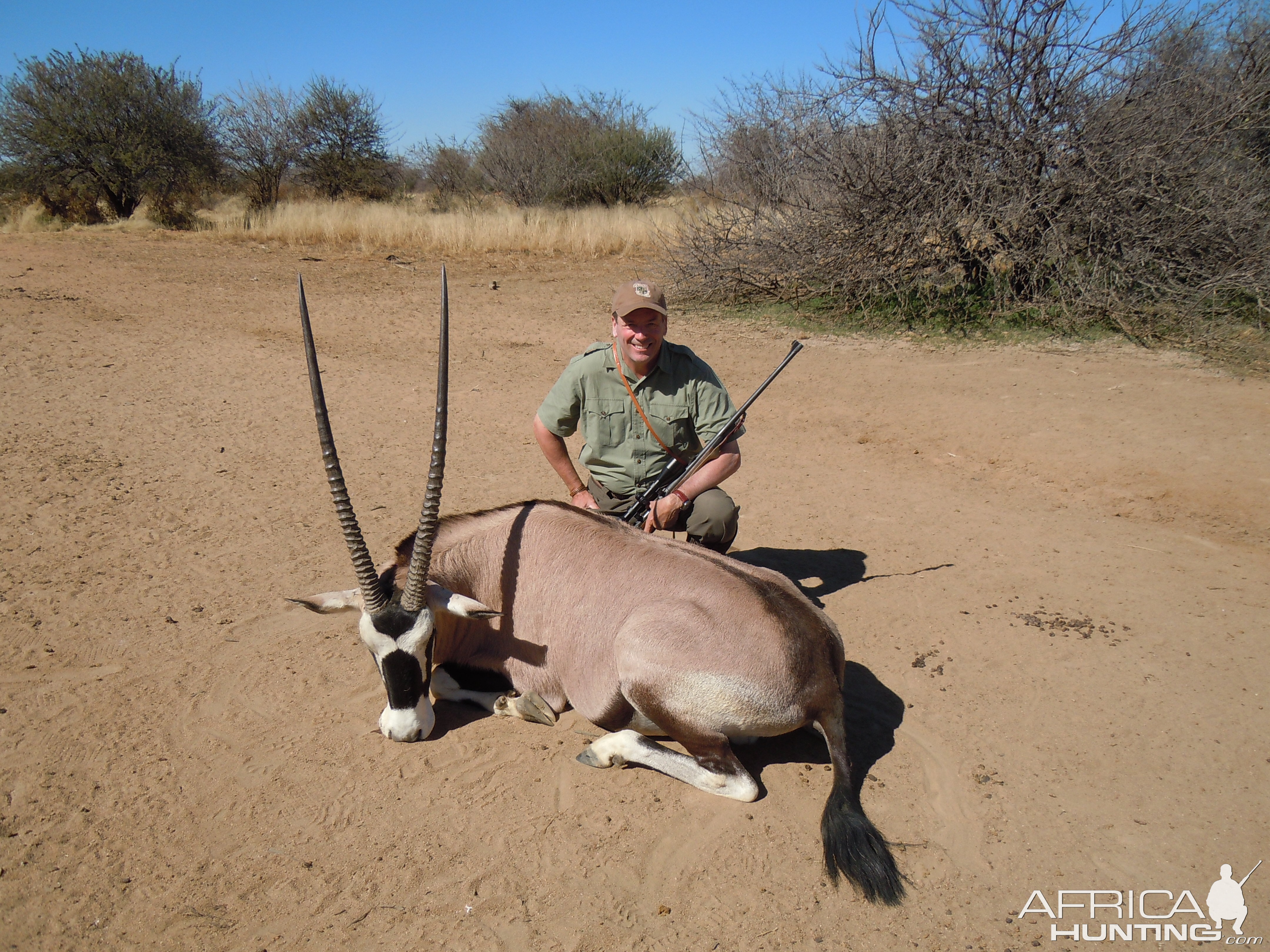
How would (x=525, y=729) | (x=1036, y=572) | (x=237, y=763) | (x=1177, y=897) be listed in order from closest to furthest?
(x=1177, y=897), (x=237, y=763), (x=525, y=729), (x=1036, y=572)

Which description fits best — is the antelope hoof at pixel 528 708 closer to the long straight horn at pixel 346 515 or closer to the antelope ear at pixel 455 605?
the antelope ear at pixel 455 605

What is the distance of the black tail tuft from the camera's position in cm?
307

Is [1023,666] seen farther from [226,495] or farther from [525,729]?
[226,495]

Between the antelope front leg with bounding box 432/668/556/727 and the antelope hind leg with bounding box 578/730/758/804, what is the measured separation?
0.35m

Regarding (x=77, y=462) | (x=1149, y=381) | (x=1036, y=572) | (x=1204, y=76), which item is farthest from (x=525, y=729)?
(x=1204, y=76)

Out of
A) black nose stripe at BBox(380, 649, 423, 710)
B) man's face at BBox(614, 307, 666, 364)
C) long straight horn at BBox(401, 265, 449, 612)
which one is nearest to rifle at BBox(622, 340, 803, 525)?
man's face at BBox(614, 307, 666, 364)

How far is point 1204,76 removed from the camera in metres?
12.0

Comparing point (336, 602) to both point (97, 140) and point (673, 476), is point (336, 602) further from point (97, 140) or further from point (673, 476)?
point (97, 140)

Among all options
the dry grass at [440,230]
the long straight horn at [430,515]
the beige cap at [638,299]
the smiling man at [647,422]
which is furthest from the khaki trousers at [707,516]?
the dry grass at [440,230]

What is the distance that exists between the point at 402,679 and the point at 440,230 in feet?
53.1

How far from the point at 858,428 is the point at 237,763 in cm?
652

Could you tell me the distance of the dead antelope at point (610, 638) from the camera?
3.54 meters

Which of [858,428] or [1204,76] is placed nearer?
[858,428]

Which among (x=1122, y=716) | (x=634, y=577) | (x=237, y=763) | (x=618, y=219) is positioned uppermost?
(x=618, y=219)
